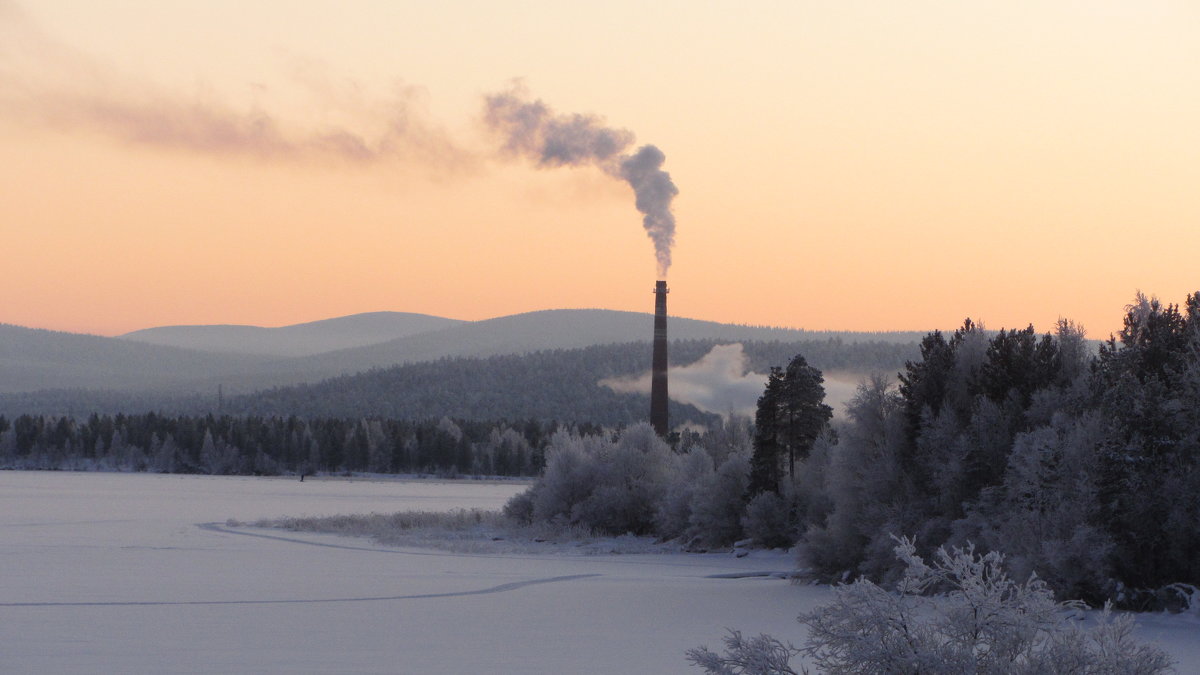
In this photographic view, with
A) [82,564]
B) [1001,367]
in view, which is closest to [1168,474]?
[1001,367]

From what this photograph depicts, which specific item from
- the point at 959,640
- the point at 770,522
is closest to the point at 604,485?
the point at 770,522

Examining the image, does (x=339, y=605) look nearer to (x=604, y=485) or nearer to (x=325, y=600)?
(x=325, y=600)

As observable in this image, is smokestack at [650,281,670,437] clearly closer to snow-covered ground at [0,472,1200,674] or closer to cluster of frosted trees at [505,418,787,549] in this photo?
cluster of frosted trees at [505,418,787,549]

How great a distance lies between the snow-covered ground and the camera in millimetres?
19062

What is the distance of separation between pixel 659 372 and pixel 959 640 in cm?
5785

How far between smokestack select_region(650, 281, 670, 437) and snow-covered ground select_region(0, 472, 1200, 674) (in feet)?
72.5

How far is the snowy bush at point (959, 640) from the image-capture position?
10.5 m

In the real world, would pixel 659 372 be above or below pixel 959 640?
above

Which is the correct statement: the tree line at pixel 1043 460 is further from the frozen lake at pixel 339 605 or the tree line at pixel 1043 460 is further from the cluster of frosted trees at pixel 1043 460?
the frozen lake at pixel 339 605

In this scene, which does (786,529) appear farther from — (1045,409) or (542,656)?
(542,656)

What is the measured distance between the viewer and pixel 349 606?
1034 inches

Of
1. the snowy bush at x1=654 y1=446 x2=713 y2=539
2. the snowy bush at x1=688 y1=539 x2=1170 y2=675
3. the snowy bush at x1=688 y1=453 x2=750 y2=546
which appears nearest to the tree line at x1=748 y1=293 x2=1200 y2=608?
the snowy bush at x1=688 y1=453 x2=750 y2=546

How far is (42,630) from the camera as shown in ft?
69.4

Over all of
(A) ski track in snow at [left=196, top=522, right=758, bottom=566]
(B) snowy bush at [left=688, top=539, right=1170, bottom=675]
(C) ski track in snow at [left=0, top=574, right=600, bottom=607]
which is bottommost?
(A) ski track in snow at [left=196, top=522, right=758, bottom=566]
